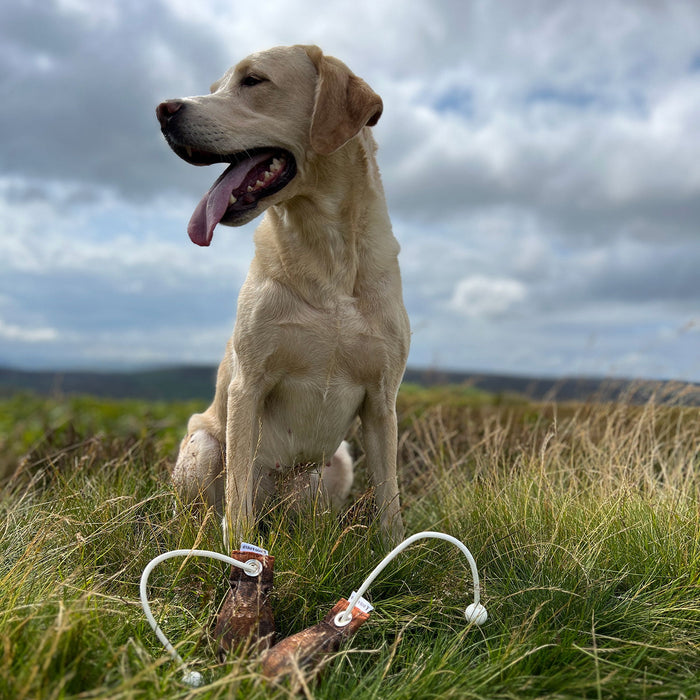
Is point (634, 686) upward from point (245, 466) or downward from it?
downward

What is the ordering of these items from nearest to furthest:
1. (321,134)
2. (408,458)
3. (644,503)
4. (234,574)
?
(234,574) → (321,134) → (644,503) → (408,458)

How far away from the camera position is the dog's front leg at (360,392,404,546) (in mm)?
3215

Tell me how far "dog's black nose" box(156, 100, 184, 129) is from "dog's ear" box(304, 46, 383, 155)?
0.59m

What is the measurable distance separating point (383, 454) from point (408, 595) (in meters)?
0.73

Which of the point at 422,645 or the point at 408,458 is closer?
the point at 422,645

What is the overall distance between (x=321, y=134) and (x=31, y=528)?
7.84ft

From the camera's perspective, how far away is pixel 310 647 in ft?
7.02

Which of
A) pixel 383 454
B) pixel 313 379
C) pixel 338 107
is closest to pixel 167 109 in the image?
pixel 338 107

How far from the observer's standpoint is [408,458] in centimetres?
589

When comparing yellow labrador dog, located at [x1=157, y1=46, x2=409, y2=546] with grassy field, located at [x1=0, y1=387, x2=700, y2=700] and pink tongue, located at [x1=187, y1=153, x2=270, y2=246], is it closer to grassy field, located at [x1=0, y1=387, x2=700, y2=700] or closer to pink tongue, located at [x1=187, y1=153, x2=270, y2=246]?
pink tongue, located at [x1=187, y1=153, x2=270, y2=246]

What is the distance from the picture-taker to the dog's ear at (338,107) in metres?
2.90

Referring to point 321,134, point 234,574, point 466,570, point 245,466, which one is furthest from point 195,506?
point 321,134

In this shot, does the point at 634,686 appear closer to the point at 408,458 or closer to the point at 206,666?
the point at 206,666

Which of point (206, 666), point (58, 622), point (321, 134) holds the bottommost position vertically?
point (206, 666)
